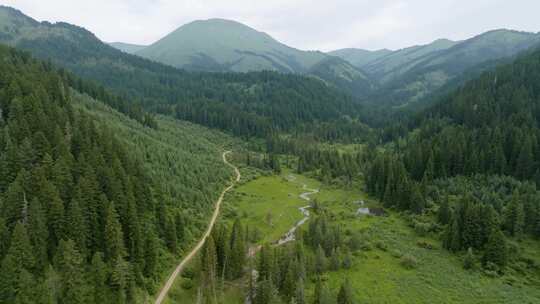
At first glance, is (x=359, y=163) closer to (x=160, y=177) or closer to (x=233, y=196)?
(x=233, y=196)

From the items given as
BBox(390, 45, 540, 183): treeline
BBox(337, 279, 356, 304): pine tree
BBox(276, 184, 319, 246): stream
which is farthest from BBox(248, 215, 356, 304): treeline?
BBox(390, 45, 540, 183): treeline

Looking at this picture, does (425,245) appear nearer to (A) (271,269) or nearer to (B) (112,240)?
(A) (271,269)

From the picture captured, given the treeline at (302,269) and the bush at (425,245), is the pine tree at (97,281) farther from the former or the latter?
the bush at (425,245)

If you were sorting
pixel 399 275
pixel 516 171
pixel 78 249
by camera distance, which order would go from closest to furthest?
1. pixel 78 249
2. pixel 399 275
3. pixel 516 171

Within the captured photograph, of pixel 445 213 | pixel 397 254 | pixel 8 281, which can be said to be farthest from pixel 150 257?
pixel 445 213

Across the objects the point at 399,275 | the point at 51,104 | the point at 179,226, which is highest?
the point at 51,104

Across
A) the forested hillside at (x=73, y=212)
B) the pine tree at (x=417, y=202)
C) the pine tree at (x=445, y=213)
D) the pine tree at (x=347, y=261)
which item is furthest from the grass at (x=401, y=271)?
the forested hillside at (x=73, y=212)

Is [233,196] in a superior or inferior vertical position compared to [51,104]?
inferior


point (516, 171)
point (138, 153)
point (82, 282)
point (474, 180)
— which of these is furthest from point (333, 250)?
point (516, 171)
